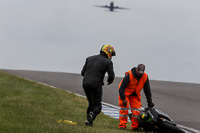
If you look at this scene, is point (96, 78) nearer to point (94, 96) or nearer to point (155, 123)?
point (94, 96)

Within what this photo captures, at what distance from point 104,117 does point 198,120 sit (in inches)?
141

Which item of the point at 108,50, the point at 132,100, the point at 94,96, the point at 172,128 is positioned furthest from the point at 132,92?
the point at 172,128

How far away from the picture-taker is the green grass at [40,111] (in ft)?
24.5

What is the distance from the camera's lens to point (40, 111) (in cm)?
1066

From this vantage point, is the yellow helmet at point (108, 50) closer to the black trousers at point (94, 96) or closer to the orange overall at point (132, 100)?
the orange overall at point (132, 100)

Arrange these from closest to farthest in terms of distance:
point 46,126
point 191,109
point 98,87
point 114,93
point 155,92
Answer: point 46,126
point 98,87
point 191,109
point 114,93
point 155,92

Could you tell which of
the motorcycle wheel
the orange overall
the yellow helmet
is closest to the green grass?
the orange overall

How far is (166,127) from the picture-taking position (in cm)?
816

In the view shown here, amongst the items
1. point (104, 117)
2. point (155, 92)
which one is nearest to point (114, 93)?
point (155, 92)

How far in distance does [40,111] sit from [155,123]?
141 inches

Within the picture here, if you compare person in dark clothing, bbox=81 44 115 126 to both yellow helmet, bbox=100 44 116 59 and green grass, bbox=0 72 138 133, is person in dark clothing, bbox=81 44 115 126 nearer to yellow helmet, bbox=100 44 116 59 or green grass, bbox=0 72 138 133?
yellow helmet, bbox=100 44 116 59

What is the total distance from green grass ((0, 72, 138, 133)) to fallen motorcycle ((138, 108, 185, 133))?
440 millimetres

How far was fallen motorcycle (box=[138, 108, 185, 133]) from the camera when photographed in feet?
26.8

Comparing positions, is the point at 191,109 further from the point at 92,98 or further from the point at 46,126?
the point at 46,126
